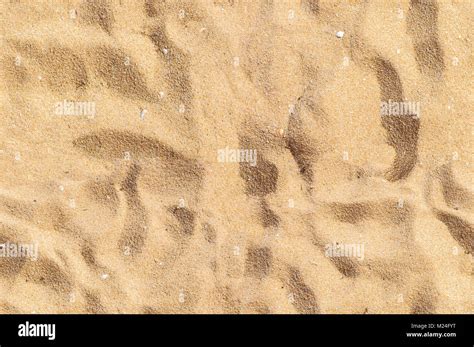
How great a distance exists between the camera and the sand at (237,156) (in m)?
4.36

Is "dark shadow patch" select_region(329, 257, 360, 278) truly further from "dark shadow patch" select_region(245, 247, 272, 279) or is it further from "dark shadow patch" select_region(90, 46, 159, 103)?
"dark shadow patch" select_region(90, 46, 159, 103)

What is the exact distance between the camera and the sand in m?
4.36

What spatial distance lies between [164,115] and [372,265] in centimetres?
153

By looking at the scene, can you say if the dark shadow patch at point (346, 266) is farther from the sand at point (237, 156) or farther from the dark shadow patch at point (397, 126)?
the dark shadow patch at point (397, 126)

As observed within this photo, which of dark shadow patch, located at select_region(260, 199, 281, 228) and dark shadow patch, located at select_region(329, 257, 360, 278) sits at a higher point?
dark shadow patch, located at select_region(260, 199, 281, 228)

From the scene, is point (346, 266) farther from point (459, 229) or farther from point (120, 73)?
point (120, 73)

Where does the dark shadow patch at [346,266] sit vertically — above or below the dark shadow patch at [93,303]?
above

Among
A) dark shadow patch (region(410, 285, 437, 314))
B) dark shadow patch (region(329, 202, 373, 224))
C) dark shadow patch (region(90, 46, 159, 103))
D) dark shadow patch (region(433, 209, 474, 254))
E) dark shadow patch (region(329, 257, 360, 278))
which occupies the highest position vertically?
dark shadow patch (region(90, 46, 159, 103))

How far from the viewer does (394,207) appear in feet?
14.4

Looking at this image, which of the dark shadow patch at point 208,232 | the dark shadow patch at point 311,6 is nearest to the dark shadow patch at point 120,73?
the dark shadow patch at point 208,232

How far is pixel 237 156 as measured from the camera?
441cm

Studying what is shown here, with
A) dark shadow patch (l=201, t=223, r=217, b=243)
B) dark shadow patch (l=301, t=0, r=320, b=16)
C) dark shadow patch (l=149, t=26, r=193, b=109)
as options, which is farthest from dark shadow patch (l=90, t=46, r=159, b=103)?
dark shadow patch (l=301, t=0, r=320, b=16)
